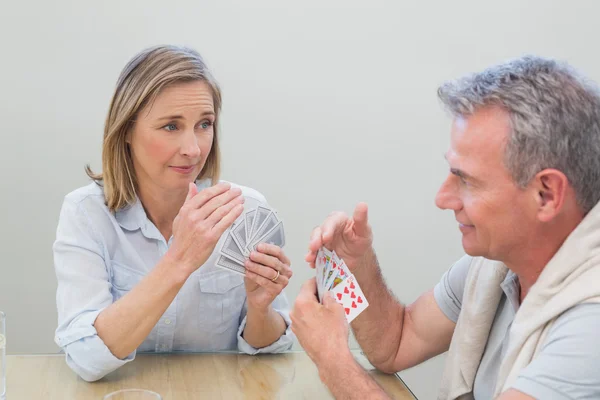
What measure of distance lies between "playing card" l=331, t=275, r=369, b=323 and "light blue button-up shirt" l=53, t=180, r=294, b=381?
0.41m

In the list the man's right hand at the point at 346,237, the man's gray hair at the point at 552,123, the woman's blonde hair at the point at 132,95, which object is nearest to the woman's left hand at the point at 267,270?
the man's right hand at the point at 346,237

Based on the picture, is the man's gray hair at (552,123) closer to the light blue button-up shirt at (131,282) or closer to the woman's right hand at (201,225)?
the woman's right hand at (201,225)

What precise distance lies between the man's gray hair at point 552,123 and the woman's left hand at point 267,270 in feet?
2.46

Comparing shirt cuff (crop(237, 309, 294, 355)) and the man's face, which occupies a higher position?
the man's face

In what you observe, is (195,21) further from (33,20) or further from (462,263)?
(462,263)

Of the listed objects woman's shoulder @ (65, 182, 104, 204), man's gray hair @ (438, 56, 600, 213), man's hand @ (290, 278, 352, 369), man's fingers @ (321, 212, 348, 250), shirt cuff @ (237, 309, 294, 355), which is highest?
man's gray hair @ (438, 56, 600, 213)

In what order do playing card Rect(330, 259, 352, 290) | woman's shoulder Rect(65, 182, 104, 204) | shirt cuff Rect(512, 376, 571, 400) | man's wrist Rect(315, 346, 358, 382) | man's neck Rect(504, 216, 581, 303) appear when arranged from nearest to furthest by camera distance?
1. shirt cuff Rect(512, 376, 571, 400)
2. man's neck Rect(504, 216, 581, 303)
3. man's wrist Rect(315, 346, 358, 382)
4. playing card Rect(330, 259, 352, 290)
5. woman's shoulder Rect(65, 182, 104, 204)

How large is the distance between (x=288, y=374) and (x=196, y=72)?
944 millimetres

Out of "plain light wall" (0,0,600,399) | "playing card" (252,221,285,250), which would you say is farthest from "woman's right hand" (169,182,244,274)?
"plain light wall" (0,0,600,399)

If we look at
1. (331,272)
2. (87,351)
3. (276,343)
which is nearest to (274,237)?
(276,343)

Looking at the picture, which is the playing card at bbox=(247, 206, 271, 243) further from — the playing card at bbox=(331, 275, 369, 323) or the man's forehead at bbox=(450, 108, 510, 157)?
the man's forehead at bbox=(450, 108, 510, 157)

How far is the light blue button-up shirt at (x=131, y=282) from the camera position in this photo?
214cm

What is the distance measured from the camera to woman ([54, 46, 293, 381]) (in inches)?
81.4

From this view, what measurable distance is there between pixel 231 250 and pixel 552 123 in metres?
0.97
